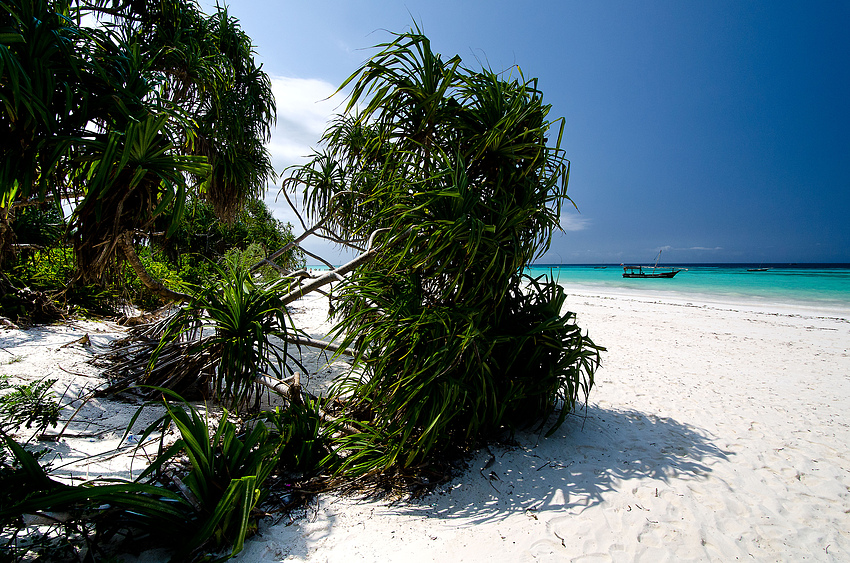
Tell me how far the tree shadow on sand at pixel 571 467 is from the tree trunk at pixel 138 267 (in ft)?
7.79

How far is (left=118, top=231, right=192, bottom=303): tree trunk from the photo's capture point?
2.34m

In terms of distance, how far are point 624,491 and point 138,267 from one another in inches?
139

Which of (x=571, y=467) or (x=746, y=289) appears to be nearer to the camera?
(x=571, y=467)

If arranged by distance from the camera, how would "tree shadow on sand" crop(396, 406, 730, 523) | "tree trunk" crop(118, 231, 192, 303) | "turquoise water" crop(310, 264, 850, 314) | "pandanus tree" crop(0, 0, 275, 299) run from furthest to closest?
"turquoise water" crop(310, 264, 850, 314), "tree trunk" crop(118, 231, 192, 303), "tree shadow on sand" crop(396, 406, 730, 523), "pandanus tree" crop(0, 0, 275, 299)

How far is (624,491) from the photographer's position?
2.03m

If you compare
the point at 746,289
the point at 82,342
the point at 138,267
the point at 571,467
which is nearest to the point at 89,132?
the point at 138,267

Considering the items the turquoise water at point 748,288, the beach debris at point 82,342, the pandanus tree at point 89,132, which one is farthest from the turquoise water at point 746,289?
the beach debris at point 82,342

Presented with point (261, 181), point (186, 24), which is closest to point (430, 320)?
point (261, 181)

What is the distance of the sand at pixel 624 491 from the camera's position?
164cm

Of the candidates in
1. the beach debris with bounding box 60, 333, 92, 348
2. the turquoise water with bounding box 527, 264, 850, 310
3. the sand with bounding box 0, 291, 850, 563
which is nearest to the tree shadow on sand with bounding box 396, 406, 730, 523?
the sand with bounding box 0, 291, 850, 563

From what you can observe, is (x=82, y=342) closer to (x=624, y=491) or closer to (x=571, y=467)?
(x=571, y=467)

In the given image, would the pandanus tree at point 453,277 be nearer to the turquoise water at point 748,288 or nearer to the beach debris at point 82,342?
the turquoise water at point 748,288

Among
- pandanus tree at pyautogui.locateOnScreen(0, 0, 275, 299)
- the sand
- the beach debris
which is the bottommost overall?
the sand

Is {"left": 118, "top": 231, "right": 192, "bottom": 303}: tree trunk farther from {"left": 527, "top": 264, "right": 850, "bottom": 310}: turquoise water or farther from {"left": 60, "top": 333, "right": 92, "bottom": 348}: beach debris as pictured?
{"left": 527, "top": 264, "right": 850, "bottom": 310}: turquoise water
